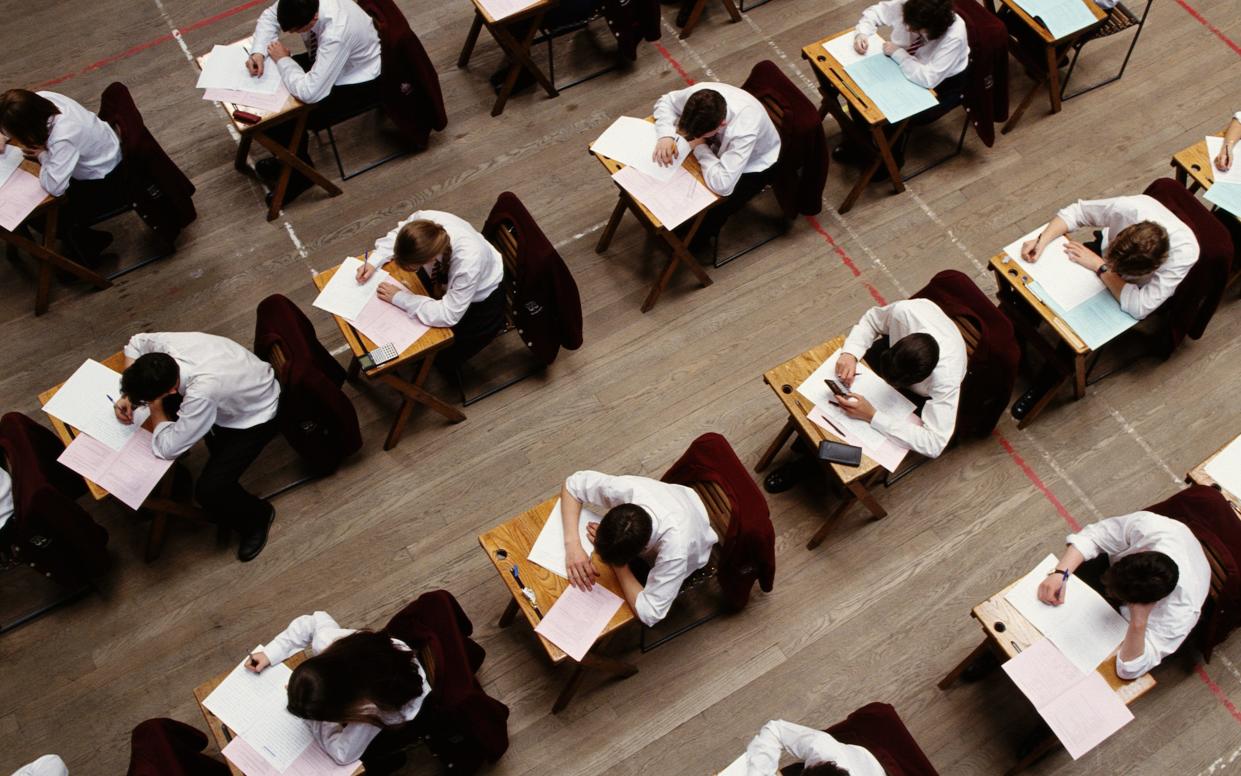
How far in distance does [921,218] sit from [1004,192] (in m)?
0.56

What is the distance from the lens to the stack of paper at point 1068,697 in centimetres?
432

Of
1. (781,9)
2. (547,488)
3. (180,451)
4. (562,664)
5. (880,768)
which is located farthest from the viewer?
(781,9)

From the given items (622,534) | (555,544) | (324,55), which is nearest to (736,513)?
(622,534)

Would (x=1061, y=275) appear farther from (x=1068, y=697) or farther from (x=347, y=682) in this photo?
(x=347, y=682)

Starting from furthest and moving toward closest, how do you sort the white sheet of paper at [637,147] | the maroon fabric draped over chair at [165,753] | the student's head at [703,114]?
1. the white sheet of paper at [637,147]
2. the student's head at [703,114]
3. the maroon fabric draped over chair at [165,753]

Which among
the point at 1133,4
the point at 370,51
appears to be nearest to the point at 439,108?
the point at 370,51

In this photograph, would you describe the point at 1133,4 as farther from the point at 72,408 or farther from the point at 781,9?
the point at 72,408

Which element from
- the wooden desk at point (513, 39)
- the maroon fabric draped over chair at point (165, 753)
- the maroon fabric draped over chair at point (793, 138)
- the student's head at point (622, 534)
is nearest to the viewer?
the maroon fabric draped over chair at point (165, 753)

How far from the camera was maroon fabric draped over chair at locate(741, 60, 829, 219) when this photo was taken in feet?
19.1

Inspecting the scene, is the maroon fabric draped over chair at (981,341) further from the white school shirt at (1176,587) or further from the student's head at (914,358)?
the white school shirt at (1176,587)

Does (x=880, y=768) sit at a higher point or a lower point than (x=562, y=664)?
higher

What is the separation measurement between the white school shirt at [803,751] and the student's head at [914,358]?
→ 5.20 ft

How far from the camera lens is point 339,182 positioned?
675 cm

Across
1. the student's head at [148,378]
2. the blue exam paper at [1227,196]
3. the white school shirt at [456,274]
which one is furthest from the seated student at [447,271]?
the blue exam paper at [1227,196]
